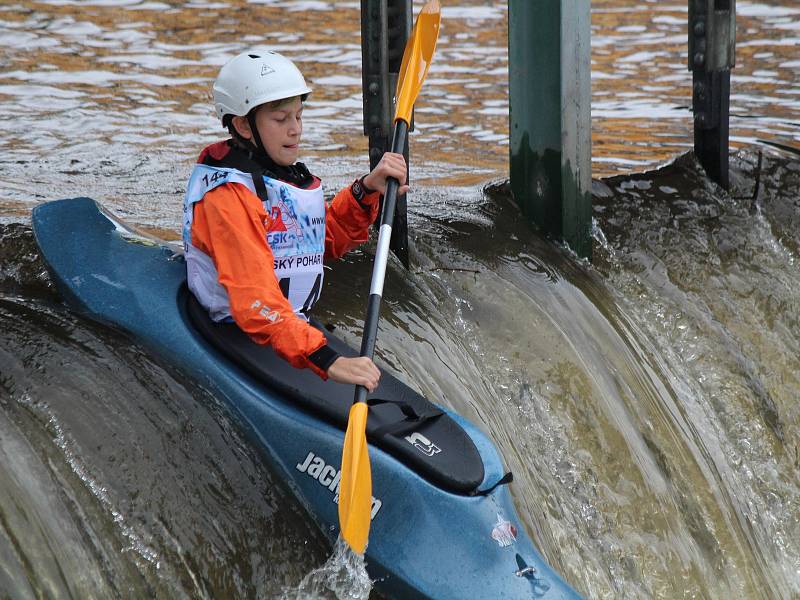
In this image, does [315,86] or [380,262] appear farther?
[315,86]

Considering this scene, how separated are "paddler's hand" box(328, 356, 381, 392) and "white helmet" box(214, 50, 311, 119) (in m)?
0.71

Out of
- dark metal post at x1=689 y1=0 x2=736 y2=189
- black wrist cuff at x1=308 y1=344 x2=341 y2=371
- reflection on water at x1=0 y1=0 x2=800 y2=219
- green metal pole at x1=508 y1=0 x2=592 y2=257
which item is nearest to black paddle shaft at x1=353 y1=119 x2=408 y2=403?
black wrist cuff at x1=308 y1=344 x2=341 y2=371

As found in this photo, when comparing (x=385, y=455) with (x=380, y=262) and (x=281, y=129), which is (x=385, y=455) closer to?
(x=380, y=262)

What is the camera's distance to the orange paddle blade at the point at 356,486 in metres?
2.75

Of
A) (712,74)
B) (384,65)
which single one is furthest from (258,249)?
(712,74)

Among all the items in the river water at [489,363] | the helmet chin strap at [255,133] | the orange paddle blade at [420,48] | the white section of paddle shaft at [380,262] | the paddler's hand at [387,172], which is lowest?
the river water at [489,363]

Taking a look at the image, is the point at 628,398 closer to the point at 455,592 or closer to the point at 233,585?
the point at 455,592

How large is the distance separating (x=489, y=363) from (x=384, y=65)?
122 cm

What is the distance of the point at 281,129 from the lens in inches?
122

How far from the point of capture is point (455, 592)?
286 centimetres

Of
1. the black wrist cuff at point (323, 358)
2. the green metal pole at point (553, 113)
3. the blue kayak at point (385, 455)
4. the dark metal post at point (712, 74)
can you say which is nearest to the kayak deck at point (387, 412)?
the blue kayak at point (385, 455)

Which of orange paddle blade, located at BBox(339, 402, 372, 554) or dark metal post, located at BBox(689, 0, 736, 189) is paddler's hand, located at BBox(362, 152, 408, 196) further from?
dark metal post, located at BBox(689, 0, 736, 189)

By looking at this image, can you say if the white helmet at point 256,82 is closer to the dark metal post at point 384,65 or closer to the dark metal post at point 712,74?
the dark metal post at point 384,65

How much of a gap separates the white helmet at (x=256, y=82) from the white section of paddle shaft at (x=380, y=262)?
42 centimetres
